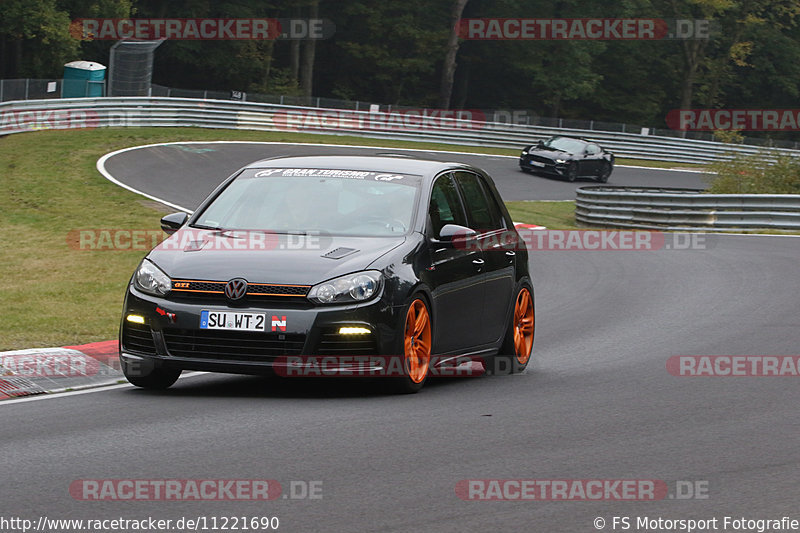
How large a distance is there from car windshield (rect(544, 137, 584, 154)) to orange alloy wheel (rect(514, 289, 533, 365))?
Result: 31942 millimetres

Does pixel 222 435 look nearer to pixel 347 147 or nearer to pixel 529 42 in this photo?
pixel 347 147

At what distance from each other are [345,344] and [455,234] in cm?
140

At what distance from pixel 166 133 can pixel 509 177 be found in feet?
36.2

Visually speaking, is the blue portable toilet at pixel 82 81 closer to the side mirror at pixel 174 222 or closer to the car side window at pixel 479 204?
the car side window at pixel 479 204

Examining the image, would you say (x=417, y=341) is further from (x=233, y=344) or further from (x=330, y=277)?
(x=233, y=344)

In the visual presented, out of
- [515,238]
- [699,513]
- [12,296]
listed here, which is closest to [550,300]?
[515,238]

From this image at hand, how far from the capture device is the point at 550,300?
51.5 ft

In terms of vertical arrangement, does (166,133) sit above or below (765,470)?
below

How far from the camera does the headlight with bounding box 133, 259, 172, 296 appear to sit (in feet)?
27.0

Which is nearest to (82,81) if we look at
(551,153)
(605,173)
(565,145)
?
(551,153)

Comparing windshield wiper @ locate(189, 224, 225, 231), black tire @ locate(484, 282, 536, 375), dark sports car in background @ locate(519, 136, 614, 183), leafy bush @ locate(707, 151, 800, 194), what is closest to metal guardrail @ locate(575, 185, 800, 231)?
leafy bush @ locate(707, 151, 800, 194)

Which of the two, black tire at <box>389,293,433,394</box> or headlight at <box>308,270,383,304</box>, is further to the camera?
black tire at <box>389,293,433,394</box>

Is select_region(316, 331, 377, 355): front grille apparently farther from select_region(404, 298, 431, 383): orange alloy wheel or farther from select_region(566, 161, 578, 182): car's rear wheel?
select_region(566, 161, 578, 182): car's rear wheel

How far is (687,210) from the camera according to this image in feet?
91.3
